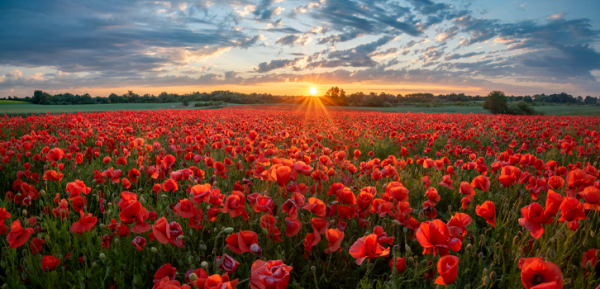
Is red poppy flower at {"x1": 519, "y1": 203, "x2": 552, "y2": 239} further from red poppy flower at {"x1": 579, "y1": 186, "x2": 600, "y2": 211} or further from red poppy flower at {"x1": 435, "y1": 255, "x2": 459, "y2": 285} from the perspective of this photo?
red poppy flower at {"x1": 435, "y1": 255, "x2": 459, "y2": 285}

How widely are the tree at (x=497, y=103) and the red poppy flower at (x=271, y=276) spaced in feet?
117

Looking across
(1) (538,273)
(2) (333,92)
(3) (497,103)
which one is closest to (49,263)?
(1) (538,273)

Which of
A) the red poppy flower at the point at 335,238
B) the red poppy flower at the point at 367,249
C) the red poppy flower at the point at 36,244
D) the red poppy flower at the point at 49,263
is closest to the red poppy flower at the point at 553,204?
the red poppy flower at the point at 367,249


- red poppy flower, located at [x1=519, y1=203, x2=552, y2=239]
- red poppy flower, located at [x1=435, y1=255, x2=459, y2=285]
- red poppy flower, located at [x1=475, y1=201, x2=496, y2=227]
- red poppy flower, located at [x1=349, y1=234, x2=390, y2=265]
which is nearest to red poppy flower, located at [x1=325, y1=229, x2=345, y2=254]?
red poppy flower, located at [x1=349, y1=234, x2=390, y2=265]

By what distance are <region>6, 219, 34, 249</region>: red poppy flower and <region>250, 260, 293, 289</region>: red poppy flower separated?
4.98 ft

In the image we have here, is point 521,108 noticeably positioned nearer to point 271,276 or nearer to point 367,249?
point 367,249

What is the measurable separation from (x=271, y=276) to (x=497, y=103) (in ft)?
117

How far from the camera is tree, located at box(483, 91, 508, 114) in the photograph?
30047 mm

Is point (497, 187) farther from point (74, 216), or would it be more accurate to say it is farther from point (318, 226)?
point (74, 216)

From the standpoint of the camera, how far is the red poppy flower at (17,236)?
1.70 meters

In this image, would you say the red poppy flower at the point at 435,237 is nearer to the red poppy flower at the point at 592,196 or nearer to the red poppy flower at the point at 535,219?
the red poppy flower at the point at 535,219

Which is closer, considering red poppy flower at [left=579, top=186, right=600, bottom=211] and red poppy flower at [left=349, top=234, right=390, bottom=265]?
red poppy flower at [left=349, top=234, right=390, bottom=265]

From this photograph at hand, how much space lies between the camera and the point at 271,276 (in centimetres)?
114

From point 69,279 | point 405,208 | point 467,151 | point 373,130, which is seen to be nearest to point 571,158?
point 467,151
